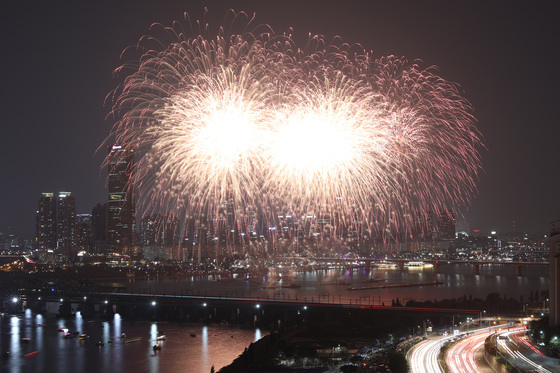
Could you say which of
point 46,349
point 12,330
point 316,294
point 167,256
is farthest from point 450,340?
point 167,256

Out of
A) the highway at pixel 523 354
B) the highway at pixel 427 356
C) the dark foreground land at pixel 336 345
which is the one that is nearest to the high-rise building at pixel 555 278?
the highway at pixel 523 354

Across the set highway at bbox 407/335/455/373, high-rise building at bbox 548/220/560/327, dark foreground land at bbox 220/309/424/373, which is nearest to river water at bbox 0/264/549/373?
dark foreground land at bbox 220/309/424/373

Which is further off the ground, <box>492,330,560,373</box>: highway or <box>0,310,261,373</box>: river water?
<box>492,330,560,373</box>: highway

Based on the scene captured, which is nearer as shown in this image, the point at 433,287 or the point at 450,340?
the point at 450,340

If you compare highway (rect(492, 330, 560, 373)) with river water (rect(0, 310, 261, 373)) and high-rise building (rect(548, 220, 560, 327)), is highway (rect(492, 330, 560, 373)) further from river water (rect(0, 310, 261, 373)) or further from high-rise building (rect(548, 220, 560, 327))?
river water (rect(0, 310, 261, 373))

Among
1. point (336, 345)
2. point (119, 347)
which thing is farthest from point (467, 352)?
point (119, 347)

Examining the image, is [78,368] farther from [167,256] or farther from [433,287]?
[167,256]

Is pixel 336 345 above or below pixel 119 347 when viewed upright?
above

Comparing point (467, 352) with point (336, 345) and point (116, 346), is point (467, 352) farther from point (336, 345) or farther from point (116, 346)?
point (116, 346)
